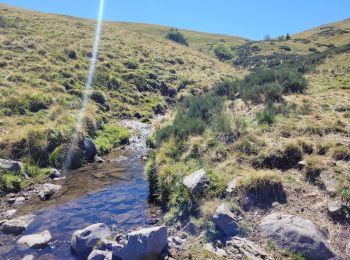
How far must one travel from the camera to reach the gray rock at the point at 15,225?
11194mm

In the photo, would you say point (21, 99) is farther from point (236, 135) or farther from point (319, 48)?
point (319, 48)

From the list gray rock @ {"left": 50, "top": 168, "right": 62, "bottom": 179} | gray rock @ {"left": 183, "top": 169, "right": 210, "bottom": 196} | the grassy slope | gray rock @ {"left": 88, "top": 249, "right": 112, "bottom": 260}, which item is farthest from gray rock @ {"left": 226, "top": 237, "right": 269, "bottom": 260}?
the grassy slope

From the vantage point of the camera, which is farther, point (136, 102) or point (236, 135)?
point (136, 102)

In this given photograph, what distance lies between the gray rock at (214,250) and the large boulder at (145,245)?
3.85ft

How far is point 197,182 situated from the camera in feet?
36.9

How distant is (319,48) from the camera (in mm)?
75188

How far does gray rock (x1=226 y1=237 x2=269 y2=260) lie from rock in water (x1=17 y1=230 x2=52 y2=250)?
5.43 metres

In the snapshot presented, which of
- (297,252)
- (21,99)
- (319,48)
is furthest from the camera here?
(319,48)

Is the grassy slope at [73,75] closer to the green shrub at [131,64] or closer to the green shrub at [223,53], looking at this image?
the green shrub at [131,64]

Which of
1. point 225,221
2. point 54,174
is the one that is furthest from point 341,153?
point 54,174

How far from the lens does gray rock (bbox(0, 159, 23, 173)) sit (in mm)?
15414

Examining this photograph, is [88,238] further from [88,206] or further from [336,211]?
[336,211]

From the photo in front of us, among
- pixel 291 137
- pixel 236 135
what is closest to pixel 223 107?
pixel 236 135

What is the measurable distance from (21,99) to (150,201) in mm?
14522
